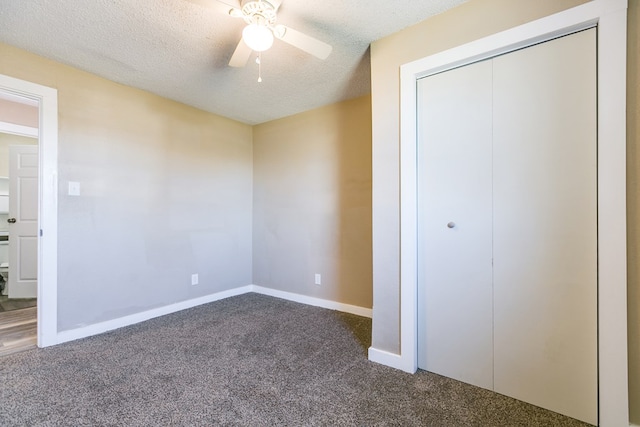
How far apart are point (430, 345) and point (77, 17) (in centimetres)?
304

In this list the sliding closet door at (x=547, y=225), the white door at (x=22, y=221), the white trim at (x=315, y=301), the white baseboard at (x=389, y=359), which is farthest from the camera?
the white door at (x=22, y=221)

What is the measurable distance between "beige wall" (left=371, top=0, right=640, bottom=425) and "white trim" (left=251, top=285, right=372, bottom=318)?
3.14 ft

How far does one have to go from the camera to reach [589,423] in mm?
1398

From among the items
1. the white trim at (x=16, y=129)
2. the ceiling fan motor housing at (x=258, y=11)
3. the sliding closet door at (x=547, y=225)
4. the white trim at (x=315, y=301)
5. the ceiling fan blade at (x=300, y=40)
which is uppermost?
the ceiling fan motor housing at (x=258, y=11)

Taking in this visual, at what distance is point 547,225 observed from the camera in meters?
1.50

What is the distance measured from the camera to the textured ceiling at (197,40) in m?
1.68

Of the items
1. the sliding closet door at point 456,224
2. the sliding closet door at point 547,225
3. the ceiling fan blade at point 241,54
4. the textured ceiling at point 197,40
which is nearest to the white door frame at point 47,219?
the textured ceiling at point 197,40

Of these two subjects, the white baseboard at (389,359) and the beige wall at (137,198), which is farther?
the beige wall at (137,198)

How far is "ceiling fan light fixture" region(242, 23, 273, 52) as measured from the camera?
1423 mm

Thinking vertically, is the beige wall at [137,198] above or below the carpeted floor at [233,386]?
above

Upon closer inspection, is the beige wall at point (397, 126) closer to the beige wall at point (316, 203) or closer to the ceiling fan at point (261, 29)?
the ceiling fan at point (261, 29)

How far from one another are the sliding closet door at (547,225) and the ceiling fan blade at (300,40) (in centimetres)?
101

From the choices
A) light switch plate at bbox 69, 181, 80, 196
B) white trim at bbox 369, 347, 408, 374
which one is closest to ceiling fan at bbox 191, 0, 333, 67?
light switch plate at bbox 69, 181, 80, 196

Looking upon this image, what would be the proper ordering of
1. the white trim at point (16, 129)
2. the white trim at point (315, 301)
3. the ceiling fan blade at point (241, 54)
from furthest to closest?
the white trim at point (16, 129) < the white trim at point (315, 301) < the ceiling fan blade at point (241, 54)
